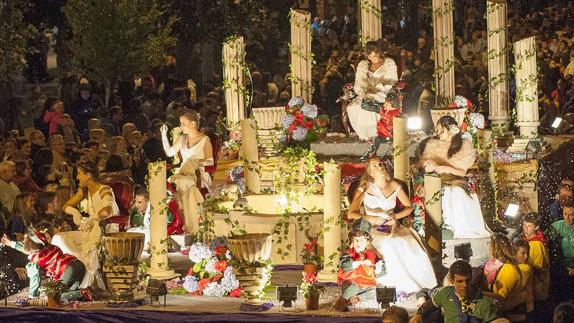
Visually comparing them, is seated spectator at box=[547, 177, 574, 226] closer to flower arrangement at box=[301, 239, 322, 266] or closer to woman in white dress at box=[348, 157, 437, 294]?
woman in white dress at box=[348, 157, 437, 294]

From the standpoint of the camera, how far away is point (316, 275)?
14.8 metres

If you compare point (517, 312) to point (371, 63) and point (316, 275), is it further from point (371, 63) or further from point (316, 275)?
point (371, 63)

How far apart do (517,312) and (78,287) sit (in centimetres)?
352

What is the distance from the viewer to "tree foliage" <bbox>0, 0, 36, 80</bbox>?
2217cm

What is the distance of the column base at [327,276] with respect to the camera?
48.6 ft

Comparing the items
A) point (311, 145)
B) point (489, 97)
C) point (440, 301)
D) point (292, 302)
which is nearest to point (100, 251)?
point (292, 302)

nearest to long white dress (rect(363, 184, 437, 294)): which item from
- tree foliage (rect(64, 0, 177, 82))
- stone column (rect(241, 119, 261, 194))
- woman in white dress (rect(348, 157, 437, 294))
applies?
woman in white dress (rect(348, 157, 437, 294))

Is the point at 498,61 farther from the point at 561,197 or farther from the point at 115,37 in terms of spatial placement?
the point at 115,37

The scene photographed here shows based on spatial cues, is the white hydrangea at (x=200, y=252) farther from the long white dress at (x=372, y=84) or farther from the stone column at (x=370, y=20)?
the stone column at (x=370, y=20)

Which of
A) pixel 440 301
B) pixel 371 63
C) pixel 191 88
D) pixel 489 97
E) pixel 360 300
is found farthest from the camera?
pixel 191 88

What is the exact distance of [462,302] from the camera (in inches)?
517

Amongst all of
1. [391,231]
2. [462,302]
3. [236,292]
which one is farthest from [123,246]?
[462,302]

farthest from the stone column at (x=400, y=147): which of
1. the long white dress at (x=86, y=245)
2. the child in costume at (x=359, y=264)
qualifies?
the long white dress at (x=86, y=245)

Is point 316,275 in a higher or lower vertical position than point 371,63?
lower
